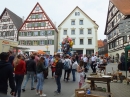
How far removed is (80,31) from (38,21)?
11.7 m

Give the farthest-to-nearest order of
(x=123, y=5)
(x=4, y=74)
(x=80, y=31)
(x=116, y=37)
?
1. (x=80, y=31)
2. (x=116, y=37)
3. (x=123, y=5)
4. (x=4, y=74)

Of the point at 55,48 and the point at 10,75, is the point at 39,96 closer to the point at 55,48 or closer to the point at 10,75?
the point at 10,75

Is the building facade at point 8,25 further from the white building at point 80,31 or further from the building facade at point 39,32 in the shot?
the white building at point 80,31

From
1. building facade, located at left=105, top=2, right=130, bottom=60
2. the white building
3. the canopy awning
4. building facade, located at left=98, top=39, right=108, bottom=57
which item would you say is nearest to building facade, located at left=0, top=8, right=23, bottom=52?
the white building

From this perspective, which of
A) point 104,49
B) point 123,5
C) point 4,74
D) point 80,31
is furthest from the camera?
point 104,49

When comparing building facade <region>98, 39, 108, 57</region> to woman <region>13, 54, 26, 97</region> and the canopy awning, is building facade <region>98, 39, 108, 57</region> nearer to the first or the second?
the canopy awning

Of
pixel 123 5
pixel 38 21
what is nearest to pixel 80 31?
pixel 38 21

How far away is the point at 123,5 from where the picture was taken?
34156 millimetres

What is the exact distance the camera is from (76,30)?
141 ft

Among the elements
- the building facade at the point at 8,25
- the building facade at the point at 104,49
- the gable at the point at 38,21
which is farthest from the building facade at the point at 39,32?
the building facade at the point at 104,49

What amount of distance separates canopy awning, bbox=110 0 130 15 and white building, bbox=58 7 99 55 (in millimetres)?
8508

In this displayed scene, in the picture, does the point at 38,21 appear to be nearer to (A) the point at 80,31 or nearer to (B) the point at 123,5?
(A) the point at 80,31

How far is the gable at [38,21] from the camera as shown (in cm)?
4300

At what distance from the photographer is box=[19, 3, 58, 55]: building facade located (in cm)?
4262
